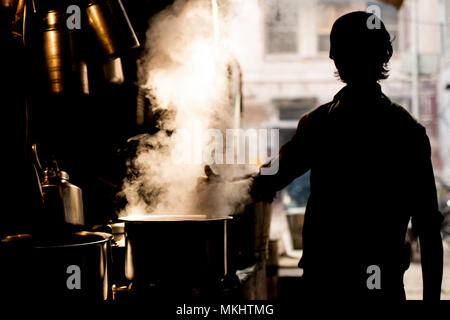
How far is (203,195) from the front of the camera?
3.12 m

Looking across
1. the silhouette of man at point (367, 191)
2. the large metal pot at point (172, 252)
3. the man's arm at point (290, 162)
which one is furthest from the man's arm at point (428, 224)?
the large metal pot at point (172, 252)

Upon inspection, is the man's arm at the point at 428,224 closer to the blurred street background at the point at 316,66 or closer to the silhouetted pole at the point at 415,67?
the blurred street background at the point at 316,66

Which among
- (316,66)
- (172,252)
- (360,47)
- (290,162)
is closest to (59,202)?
(172,252)

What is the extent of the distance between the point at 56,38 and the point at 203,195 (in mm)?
1319

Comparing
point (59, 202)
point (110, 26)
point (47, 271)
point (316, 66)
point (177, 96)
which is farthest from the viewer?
point (316, 66)

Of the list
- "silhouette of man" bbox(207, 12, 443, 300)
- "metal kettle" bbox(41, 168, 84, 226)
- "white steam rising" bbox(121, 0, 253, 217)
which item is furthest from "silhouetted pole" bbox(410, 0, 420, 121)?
Result: "metal kettle" bbox(41, 168, 84, 226)

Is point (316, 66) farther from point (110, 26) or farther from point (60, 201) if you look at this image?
point (60, 201)

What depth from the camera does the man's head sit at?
2.19m

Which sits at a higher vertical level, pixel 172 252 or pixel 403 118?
pixel 403 118

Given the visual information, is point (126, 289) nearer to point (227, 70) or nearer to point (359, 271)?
point (359, 271)

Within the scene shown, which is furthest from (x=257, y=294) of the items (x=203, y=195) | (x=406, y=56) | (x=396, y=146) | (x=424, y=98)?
(x=424, y=98)

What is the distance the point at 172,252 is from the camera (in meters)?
2.34

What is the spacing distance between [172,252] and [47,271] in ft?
2.09

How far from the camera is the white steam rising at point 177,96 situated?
3.55 m
